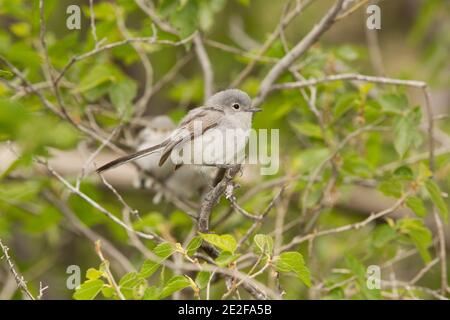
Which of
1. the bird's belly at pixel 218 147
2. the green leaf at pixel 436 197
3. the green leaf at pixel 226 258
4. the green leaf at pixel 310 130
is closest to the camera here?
the green leaf at pixel 226 258

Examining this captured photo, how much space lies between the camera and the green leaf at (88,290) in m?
2.25

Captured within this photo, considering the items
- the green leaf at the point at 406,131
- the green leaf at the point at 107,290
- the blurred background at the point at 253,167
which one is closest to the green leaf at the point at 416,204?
the blurred background at the point at 253,167

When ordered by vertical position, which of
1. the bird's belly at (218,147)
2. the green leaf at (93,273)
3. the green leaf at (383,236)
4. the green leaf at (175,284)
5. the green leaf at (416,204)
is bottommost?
the green leaf at (175,284)

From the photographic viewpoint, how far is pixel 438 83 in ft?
16.9

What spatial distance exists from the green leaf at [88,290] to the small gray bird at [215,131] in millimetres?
919

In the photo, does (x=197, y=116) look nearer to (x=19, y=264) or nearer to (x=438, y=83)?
(x=19, y=264)

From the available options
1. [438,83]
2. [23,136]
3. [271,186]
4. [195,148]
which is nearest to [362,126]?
[271,186]

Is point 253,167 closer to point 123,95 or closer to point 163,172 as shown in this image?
point 163,172

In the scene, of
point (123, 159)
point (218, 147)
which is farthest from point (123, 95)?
point (123, 159)

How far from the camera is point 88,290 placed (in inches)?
89.4

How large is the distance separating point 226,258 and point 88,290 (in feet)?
1.53

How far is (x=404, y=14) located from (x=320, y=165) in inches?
221

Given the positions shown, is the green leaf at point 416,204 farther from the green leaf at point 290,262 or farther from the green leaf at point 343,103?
the green leaf at point 290,262
